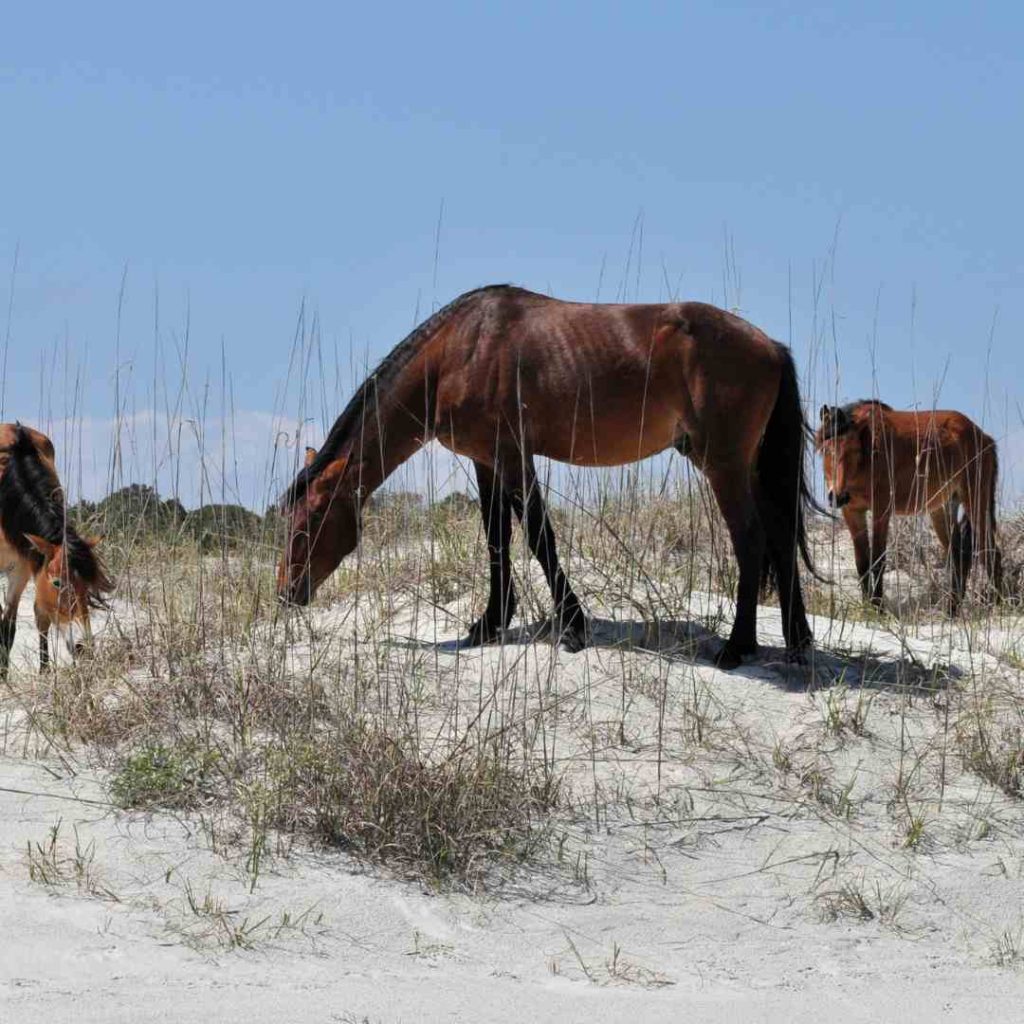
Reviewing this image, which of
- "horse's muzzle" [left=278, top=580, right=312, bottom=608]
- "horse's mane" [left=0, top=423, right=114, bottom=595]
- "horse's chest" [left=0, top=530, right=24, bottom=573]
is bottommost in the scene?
"horse's muzzle" [left=278, top=580, right=312, bottom=608]

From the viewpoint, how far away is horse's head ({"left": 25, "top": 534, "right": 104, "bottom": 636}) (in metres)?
7.57

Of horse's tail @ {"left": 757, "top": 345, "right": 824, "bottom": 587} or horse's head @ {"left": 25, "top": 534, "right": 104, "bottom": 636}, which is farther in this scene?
horse's head @ {"left": 25, "top": 534, "right": 104, "bottom": 636}

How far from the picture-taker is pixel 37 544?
27.4 feet

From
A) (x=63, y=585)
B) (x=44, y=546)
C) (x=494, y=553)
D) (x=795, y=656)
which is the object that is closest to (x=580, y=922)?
(x=795, y=656)

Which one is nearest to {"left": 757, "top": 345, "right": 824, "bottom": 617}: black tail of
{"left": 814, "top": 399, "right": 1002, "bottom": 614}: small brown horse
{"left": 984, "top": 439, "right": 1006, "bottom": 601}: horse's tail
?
{"left": 814, "top": 399, "right": 1002, "bottom": 614}: small brown horse

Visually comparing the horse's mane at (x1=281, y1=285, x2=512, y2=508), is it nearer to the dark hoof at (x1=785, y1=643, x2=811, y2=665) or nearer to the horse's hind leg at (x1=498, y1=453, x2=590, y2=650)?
the horse's hind leg at (x1=498, y1=453, x2=590, y2=650)

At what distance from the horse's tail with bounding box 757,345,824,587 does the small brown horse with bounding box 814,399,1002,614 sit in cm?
314

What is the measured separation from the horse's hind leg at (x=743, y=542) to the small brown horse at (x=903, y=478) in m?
3.56

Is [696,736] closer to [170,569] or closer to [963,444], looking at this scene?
[170,569]

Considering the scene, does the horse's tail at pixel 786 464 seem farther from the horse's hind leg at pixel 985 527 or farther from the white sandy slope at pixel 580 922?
the horse's hind leg at pixel 985 527

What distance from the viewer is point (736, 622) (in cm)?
704

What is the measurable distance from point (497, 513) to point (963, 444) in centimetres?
547

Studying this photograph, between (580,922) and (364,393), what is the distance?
3.56m

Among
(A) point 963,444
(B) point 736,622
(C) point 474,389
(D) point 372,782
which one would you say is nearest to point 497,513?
(C) point 474,389
